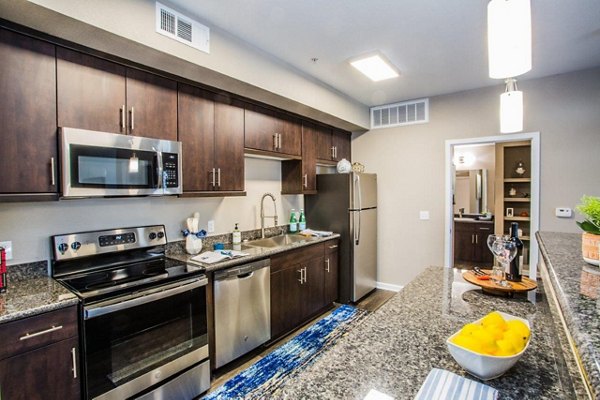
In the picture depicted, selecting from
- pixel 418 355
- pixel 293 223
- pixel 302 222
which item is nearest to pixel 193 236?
pixel 293 223

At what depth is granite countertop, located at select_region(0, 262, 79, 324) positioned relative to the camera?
1.42 m

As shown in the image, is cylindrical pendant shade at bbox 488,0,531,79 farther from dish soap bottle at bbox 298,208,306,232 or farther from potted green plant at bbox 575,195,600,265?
dish soap bottle at bbox 298,208,306,232

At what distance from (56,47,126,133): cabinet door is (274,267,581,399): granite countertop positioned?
1.90 metres

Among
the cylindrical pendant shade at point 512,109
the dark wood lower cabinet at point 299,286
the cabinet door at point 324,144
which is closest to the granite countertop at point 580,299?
the cylindrical pendant shade at point 512,109

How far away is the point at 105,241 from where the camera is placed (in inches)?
86.7

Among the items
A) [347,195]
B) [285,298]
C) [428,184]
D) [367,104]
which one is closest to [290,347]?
[285,298]

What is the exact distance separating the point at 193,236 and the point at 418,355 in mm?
2088

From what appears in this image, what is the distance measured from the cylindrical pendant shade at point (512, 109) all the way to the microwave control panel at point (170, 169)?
7.24ft

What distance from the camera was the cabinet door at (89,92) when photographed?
1792mm

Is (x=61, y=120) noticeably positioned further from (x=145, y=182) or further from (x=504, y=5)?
(x=504, y=5)

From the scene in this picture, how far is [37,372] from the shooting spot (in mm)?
1453

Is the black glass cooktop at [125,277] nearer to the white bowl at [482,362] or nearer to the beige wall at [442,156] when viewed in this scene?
the white bowl at [482,362]

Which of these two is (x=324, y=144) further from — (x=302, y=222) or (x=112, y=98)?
(x=112, y=98)

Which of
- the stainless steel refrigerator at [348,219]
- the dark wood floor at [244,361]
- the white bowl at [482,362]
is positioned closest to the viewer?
the white bowl at [482,362]
